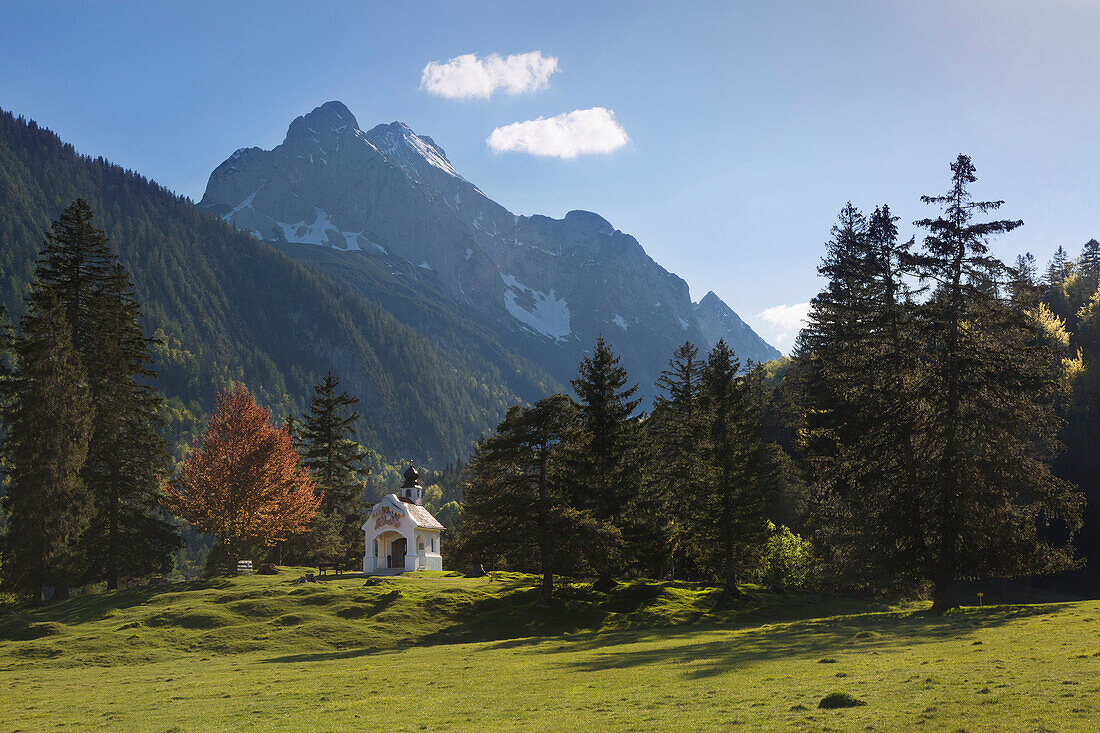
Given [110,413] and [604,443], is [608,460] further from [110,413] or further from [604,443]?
[110,413]

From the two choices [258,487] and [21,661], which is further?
[258,487]

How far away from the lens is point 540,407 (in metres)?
48.1

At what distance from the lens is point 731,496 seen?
5012cm

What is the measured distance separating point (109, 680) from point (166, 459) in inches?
1384

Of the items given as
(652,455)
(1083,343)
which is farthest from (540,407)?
(1083,343)

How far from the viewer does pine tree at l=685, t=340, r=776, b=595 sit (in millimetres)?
49875

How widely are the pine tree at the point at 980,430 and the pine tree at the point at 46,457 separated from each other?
5197 cm

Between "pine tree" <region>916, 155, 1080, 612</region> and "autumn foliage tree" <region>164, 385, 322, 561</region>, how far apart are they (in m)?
47.6

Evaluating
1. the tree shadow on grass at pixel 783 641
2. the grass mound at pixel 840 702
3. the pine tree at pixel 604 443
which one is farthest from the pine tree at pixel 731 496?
the grass mound at pixel 840 702

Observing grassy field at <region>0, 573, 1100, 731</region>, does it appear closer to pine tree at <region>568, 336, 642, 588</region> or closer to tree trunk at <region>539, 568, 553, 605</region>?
tree trunk at <region>539, 568, 553, 605</region>

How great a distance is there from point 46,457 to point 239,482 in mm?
13582

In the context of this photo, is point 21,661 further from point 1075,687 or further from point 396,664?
point 1075,687

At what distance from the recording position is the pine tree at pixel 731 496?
49.9 metres

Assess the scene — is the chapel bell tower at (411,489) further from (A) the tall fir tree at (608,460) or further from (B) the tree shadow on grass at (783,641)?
(B) the tree shadow on grass at (783,641)
